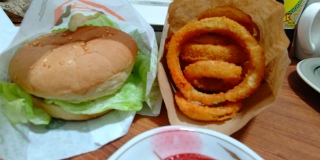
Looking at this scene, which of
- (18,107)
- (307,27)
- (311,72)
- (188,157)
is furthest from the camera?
(307,27)

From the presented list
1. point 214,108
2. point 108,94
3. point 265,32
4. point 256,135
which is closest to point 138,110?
point 108,94

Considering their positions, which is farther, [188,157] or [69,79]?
[69,79]

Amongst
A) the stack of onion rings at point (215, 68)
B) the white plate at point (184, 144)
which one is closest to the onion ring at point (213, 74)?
the stack of onion rings at point (215, 68)

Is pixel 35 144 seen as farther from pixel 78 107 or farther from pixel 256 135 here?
pixel 256 135

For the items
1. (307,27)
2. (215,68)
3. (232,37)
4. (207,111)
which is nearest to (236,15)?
(232,37)

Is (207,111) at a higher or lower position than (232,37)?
lower

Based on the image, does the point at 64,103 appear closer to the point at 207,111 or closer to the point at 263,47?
the point at 207,111
